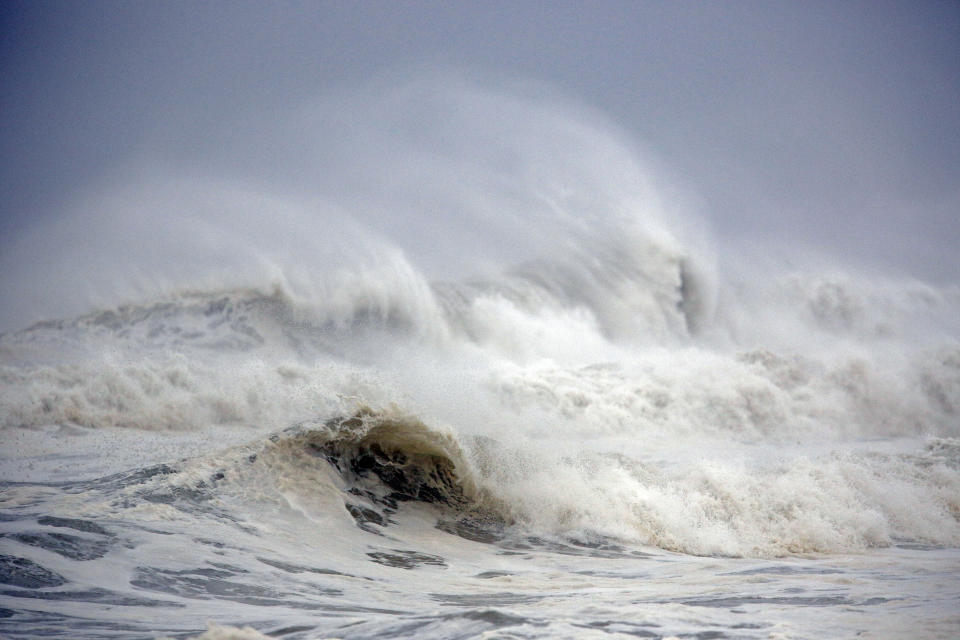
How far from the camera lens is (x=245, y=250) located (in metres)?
23.3

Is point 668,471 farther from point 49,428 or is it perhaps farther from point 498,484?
point 49,428

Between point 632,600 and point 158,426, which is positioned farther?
point 158,426

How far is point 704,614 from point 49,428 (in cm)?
999

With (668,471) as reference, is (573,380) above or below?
above

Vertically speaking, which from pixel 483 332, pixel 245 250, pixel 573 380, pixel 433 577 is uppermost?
pixel 245 250

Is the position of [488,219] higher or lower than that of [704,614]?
higher

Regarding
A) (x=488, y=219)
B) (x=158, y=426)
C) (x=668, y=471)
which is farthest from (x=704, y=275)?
(x=158, y=426)

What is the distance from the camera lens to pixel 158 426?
37.6 feet

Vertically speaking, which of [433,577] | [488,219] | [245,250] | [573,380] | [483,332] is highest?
[488,219]

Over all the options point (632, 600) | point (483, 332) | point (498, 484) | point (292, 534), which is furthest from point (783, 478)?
point (483, 332)

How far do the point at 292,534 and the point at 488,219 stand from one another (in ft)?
75.0

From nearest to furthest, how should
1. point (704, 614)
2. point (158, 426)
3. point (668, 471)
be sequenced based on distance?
point (704, 614) → point (668, 471) → point (158, 426)

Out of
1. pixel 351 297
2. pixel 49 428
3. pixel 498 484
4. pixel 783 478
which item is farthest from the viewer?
pixel 351 297

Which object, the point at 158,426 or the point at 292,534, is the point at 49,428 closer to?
the point at 158,426
